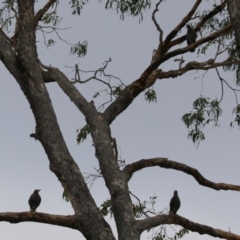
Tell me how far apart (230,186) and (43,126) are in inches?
90.8

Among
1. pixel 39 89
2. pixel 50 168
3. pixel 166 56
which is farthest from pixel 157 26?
pixel 50 168

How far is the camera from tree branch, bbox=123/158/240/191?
5918 mm

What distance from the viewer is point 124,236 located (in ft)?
16.8

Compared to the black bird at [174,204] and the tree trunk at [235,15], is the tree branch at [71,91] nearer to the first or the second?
the black bird at [174,204]

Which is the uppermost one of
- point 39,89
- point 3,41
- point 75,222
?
point 3,41

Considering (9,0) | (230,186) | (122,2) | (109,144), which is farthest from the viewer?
(122,2)

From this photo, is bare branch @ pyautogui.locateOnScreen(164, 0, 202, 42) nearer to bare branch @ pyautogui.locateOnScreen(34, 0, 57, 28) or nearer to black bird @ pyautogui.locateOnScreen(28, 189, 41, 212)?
bare branch @ pyautogui.locateOnScreen(34, 0, 57, 28)

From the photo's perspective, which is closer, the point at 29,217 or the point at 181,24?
the point at 29,217

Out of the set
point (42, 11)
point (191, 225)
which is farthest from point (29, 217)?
point (42, 11)

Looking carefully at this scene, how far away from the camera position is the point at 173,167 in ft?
20.2

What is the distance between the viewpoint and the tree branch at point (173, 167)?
5918mm

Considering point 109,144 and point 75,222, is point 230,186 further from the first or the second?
point 75,222

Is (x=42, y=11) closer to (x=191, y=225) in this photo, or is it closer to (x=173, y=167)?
(x=173, y=167)

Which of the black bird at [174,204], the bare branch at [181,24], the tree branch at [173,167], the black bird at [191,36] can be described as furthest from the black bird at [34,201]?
the black bird at [191,36]
